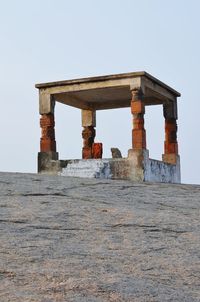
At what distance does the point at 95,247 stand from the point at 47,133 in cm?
984

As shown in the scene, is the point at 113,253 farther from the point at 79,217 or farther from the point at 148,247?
the point at 79,217

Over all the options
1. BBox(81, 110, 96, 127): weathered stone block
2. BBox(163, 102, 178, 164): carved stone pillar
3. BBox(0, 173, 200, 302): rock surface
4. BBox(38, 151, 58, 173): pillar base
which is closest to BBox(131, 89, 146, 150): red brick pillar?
BBox(163, 102, 178, 164): carved stone pillar

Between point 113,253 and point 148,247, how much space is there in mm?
336

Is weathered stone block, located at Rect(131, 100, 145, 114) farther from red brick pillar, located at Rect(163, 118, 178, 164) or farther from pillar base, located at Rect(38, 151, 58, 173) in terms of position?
pillar base, located at Rect(38, 151, 58, 173)

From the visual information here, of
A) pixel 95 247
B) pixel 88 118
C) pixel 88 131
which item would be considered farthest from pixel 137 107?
pixel 95 247

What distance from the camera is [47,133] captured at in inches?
516

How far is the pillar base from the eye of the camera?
41.1 ft

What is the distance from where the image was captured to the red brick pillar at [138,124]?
11789 mm

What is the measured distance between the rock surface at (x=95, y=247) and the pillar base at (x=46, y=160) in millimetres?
6678

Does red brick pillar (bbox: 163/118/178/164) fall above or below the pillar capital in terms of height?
below

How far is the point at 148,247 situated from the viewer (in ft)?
11.6

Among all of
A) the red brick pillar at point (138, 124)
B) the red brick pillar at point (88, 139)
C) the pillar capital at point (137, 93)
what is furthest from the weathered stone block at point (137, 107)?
the red brick pillar at point (88, 139)

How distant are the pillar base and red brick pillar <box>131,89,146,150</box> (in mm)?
2098

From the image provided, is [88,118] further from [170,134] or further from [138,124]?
[138,124]
